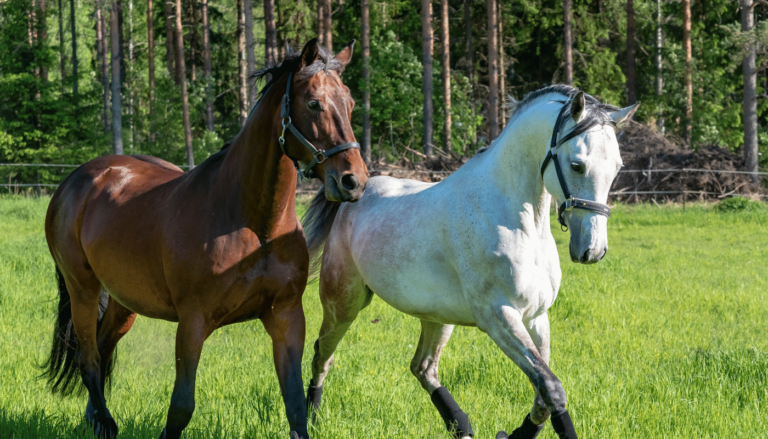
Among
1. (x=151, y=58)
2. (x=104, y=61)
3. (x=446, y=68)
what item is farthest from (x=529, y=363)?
(x=151, y=58)

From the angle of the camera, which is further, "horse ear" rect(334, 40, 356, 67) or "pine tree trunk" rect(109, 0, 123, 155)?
"pine tree trunk" rect(109, 0, 123, 155)

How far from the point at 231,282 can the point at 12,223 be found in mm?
13770

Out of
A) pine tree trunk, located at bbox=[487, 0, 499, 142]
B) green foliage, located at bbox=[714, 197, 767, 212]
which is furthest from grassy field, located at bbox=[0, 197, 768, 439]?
pine tree trunk, located at bbox=[487, 0, 499, 142]

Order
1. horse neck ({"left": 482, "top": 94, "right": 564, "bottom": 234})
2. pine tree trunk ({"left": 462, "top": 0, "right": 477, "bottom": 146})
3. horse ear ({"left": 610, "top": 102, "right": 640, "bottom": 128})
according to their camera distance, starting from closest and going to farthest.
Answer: horse ear ({"left": 610, "top": 102, "right": 640, "bottom": 128}), horse neck ({"left": 482, "top": 94, "right": 564, "bottom": 234}), pine tree trunk ({"left": 462, "top": 0, "right": 477, "bottom": 146})

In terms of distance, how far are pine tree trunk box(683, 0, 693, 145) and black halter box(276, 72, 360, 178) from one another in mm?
24054

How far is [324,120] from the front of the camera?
10.4 feet

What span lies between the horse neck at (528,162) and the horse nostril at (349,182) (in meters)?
1.02

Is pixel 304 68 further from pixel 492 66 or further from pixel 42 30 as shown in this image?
pixel 42 30

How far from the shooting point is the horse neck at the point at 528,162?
142 inches

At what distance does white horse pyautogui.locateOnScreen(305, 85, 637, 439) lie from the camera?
326cm

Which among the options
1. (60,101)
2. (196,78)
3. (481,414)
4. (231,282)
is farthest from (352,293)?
(196,78)

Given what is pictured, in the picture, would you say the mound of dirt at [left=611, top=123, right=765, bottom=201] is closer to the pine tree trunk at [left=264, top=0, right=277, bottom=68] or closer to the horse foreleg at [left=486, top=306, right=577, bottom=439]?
the pine tree trunk at [left=264, top=0, right=277, bottom=68]

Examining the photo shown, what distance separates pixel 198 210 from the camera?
3.50 metres

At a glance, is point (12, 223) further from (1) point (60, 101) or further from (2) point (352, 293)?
(2) point (352, 293)
